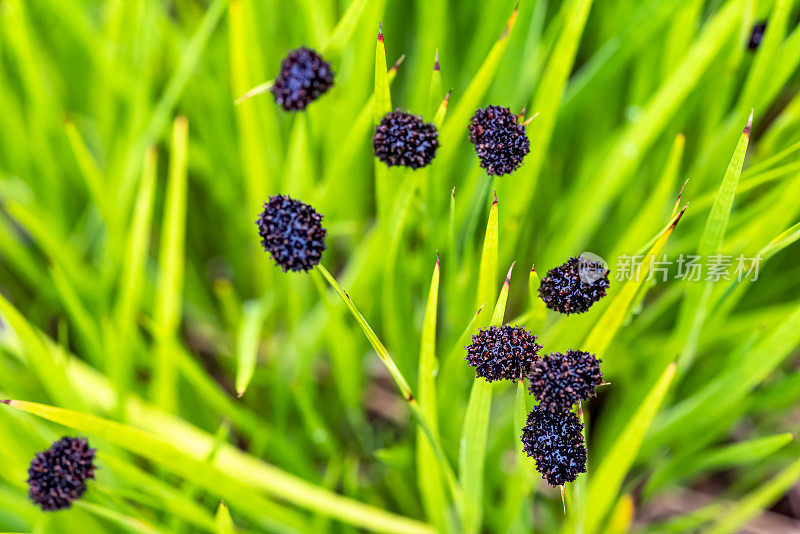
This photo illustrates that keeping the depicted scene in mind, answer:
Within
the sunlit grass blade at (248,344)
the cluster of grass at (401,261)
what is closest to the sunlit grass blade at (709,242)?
the cluster of grass at (401,261)

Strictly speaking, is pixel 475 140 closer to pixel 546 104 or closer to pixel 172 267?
pixel 546 104

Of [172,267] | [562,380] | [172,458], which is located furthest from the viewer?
[172,267]

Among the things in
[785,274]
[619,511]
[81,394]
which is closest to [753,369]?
[619,511]

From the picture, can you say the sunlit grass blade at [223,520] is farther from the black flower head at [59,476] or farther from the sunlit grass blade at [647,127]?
the sunlit grass blade at [647,127]

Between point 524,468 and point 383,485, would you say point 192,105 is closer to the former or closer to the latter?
point 383,485

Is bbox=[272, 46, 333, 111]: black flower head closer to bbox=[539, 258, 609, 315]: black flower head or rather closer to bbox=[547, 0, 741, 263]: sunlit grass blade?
bbox=[539, 258, 609, 315]: black flower head

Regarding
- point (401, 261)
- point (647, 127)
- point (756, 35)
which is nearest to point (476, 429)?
point (401, 261)
